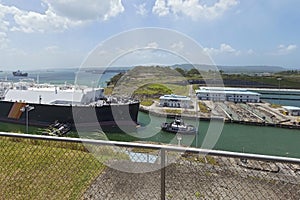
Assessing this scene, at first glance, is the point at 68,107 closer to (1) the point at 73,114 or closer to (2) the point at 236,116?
(1) the point at 73,114

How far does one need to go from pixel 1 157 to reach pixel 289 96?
4004cm

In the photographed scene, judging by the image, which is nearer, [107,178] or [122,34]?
[107,178]

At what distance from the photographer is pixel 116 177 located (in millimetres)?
2451

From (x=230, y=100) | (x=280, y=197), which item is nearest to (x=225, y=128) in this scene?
(x=230, y=100)

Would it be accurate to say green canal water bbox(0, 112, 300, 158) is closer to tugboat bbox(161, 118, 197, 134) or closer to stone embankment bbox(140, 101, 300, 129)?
tugboat bbox(161, 118, 197, 134)

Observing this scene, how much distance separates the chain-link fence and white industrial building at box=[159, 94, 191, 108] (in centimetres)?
958

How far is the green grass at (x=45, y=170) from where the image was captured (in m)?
2.02

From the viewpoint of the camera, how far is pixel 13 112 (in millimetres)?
14094

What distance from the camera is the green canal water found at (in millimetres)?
10844

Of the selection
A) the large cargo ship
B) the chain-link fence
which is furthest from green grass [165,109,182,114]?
the chain-link fence

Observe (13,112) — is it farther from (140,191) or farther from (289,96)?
(289,96)

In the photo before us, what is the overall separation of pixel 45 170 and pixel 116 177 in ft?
2.39

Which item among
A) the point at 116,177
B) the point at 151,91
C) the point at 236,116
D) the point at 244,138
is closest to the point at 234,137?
the point at 244,138

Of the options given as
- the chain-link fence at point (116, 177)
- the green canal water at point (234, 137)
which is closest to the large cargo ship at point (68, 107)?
the green canal water at point (234, 137)
